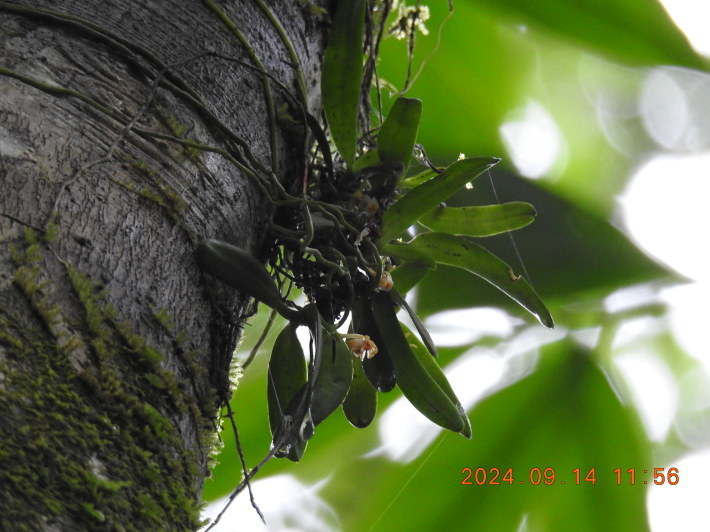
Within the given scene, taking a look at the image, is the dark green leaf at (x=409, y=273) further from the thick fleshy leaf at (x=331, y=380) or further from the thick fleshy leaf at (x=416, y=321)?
the thick fleshy leaf at (x=331, y=380)

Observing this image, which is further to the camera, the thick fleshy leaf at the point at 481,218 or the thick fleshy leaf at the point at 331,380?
the thick fleshy leaf at the point at 481,218

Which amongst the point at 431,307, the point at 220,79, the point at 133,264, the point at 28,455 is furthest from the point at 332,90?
the point at 431,307

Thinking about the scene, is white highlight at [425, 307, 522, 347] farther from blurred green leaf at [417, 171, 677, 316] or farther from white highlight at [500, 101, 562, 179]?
white highlight at [500, 101, 562, 179]

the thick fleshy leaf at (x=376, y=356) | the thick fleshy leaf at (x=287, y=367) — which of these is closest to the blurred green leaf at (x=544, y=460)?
the thick fleshy leaf at (x=376, y=356)

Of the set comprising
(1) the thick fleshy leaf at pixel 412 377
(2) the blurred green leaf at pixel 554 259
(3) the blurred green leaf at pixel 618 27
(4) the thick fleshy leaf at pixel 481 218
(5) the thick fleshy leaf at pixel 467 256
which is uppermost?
(3) the blurred green leaf at pixel 618 27

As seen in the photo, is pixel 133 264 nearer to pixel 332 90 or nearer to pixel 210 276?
pixel 210 276

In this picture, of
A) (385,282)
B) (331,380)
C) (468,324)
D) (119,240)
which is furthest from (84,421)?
(468,324)
